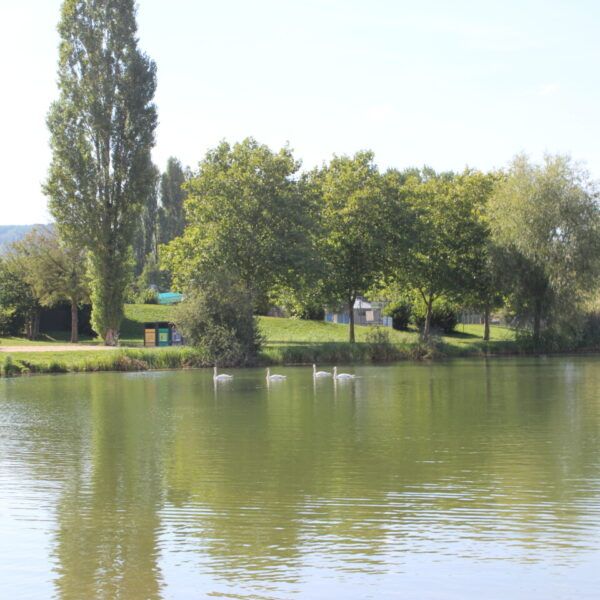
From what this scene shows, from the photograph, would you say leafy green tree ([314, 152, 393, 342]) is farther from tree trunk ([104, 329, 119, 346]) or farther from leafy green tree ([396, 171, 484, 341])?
tree trunk ([104, 329, 119, 346])

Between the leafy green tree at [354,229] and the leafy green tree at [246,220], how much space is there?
14.1 feet

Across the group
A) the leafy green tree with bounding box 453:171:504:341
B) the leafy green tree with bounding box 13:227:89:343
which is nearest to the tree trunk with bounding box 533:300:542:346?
the leafy green tree with bounding box 453:171:504:341

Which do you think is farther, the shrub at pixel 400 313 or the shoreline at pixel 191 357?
the shrub at pixel 400 313

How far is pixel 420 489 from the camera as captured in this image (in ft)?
51.6

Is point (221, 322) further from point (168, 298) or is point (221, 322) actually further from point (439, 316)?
point (168, 298)

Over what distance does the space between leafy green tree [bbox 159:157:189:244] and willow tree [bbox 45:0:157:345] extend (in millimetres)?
53825

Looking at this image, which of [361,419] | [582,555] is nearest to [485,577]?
[582,555]

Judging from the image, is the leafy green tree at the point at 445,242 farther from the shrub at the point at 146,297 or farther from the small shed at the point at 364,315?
the shrub at the point at 146,297

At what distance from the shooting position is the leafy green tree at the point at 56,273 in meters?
60.9

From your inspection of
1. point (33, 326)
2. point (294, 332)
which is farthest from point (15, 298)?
point (294, 332)

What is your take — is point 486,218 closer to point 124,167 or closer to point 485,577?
point 124,167

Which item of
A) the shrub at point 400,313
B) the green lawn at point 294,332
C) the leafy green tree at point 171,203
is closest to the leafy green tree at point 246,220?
the green lawn at point 294,332

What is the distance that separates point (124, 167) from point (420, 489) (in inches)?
1700

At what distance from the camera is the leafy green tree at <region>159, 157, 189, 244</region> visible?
110750 mm
